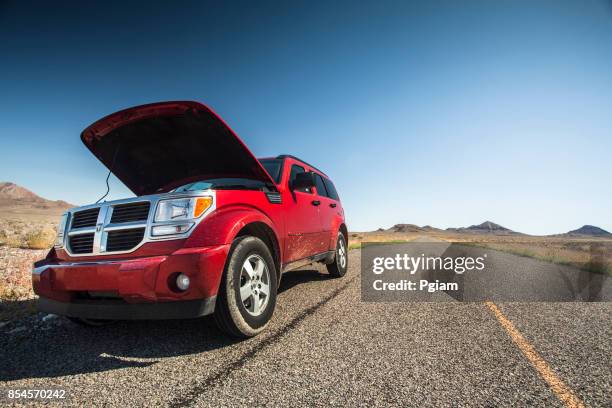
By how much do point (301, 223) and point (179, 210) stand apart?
7.11 feet

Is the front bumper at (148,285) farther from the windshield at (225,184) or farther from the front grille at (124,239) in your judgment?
the windshield at (225,184)

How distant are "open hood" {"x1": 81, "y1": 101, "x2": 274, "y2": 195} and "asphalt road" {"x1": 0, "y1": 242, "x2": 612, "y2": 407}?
6.41 feet

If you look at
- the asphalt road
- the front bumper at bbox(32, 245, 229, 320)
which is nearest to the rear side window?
the asphalt road

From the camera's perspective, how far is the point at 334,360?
2379mm

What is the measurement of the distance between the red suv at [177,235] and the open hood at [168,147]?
0.6 inches

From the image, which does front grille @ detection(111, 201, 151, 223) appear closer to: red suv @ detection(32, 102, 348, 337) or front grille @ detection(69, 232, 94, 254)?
red suv @ detection(32, 102, 348, 337)

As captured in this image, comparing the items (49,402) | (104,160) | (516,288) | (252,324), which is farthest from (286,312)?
(516,288)

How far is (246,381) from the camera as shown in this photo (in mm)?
2086

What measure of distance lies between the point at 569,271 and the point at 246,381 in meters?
8.46

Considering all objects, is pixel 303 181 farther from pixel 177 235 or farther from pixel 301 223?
pixel 177 235

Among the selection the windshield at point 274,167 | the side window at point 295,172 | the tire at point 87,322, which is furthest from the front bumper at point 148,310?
the side window at point 295,172

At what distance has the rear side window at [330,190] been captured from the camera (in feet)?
22.1

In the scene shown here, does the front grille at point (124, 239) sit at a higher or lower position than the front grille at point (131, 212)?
lower

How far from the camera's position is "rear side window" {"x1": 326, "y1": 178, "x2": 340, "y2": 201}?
6749 millimetres
